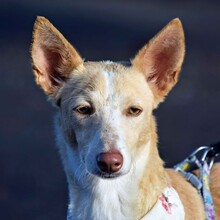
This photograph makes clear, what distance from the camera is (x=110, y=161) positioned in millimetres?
4875

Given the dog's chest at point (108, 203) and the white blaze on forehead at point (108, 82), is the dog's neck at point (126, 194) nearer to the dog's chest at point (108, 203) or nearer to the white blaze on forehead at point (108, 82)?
the dog's chest at point (108, 203)

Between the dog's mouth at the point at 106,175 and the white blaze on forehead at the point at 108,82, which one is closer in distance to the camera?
the dog's mouth at the point at 106,175

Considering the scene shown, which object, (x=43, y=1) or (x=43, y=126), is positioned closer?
(x=43, y=126)

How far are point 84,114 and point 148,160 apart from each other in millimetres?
448

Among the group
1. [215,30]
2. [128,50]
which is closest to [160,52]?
[128,50]

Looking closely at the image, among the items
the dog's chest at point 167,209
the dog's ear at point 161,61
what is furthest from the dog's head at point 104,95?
the dog's chest at point 167,209

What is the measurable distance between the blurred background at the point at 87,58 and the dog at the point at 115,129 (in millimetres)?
2547

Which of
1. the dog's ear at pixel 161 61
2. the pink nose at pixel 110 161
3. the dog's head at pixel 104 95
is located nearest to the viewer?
→ the pink nose at pixel 110 161

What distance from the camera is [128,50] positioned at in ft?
38.5

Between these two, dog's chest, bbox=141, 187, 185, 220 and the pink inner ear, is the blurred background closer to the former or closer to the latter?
the pink inner ear

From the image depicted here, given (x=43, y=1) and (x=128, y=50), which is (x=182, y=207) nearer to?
(x=128, y=50)

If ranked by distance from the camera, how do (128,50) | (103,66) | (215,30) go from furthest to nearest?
(215,30) < (128,50) < (103,66)

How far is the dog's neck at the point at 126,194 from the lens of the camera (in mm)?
5117

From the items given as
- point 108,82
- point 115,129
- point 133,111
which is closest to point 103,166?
point 115,129
